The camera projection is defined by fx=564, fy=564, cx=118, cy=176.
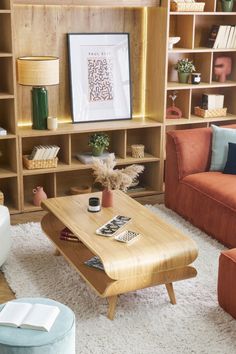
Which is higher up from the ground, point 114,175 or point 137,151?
point 114,175

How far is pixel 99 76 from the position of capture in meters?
5.00

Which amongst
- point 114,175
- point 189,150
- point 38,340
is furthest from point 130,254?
point 189,150

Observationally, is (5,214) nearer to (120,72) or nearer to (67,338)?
(67,338)

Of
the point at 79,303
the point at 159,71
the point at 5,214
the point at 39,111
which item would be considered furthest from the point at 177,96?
the point at 79,303

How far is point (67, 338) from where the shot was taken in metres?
2.38

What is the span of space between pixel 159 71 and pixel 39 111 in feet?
3.73

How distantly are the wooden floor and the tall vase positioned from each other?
82 cm

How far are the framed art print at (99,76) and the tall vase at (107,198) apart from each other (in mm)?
1381

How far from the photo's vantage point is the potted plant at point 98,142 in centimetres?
491

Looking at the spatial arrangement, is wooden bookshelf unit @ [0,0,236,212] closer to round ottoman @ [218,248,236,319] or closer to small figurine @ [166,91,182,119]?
small figurine @ [166,91,182,119]

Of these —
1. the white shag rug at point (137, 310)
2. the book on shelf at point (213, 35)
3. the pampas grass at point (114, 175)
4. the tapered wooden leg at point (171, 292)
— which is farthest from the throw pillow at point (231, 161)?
the tapered wooden leg at point (171, 292)

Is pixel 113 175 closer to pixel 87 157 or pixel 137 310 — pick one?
pixel 137 310

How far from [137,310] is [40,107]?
2.14 metres

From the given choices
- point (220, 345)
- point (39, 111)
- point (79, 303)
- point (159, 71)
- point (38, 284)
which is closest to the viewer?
point (220, 345)
